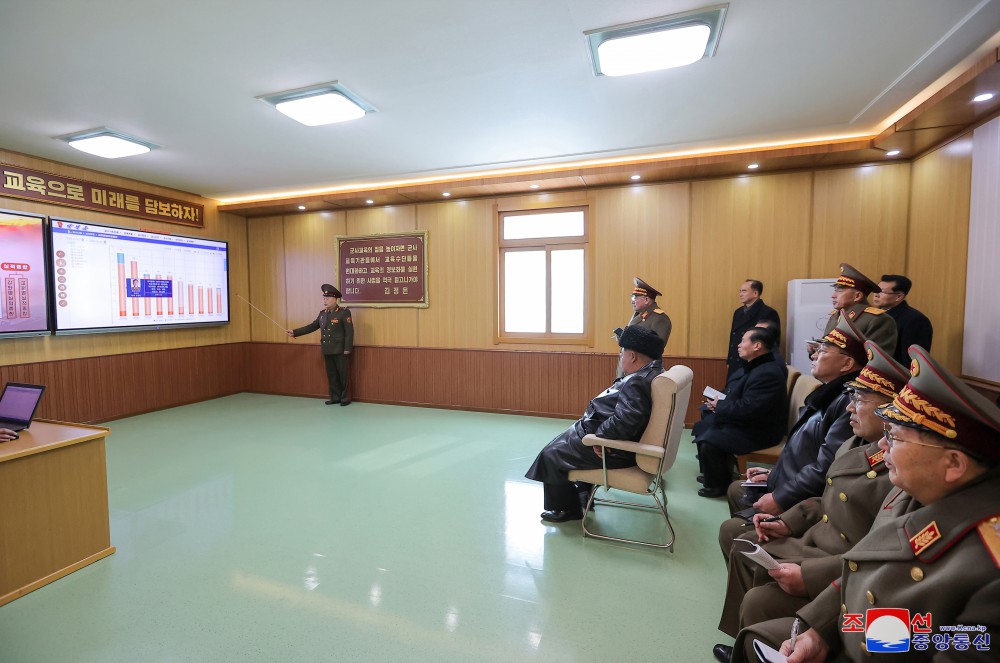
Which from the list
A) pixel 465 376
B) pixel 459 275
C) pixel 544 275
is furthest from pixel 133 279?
pixel 544 275

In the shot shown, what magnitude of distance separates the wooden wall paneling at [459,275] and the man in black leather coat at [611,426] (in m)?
3.36

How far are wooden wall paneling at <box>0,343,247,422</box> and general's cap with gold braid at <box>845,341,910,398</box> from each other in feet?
23.2

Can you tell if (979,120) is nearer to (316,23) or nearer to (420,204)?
(316,23)

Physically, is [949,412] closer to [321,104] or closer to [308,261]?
[321,104]

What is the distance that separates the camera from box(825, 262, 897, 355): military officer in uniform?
331cm

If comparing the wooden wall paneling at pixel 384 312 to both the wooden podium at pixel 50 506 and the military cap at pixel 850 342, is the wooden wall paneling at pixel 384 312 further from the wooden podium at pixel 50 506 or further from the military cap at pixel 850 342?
the military cap at pixel 850 342

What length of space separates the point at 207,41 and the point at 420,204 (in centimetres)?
380

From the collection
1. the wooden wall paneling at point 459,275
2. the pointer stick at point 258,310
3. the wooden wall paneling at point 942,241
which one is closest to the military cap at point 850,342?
the wooden wall paneling at point 942,241

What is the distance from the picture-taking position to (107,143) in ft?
14.9

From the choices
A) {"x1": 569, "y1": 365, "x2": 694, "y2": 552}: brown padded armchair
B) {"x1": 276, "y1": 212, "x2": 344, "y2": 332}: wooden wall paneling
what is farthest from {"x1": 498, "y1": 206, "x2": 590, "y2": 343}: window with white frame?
{"x1": 569, "y1": 365, "x2": 694, "y2": 552}: brown padded armchair

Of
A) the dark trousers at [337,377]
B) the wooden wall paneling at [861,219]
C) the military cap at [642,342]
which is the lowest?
the dark trousers at [337,377]

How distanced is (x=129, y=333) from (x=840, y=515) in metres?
7.42

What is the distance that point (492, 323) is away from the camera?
6258 mm

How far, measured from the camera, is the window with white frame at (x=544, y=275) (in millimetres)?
5934
